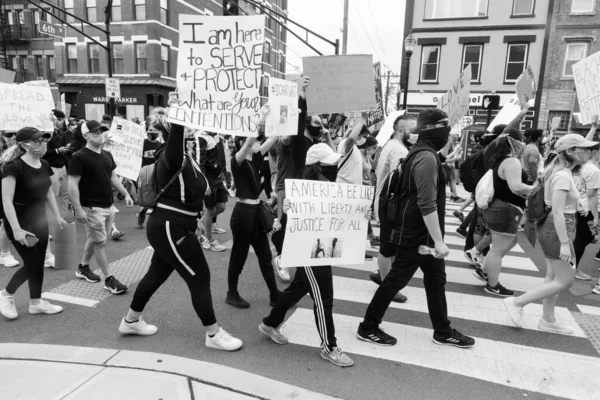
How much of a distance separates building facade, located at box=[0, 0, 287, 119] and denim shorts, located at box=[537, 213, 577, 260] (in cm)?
2351

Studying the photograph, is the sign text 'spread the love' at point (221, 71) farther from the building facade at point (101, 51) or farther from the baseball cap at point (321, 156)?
the building facade at point (101, 51)

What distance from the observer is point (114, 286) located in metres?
4.47

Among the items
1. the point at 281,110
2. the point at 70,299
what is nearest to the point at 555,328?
the point at 281,110

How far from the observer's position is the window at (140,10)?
27141mm

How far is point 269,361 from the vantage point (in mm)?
3225

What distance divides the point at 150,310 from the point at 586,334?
438 cm

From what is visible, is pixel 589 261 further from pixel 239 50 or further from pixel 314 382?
pixel 239 50

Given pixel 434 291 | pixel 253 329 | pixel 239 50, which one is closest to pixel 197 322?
pixel 253 329

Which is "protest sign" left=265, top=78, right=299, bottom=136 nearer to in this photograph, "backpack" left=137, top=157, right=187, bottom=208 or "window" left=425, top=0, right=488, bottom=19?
"backpack" left=137, top=157, right=187, bottom=208

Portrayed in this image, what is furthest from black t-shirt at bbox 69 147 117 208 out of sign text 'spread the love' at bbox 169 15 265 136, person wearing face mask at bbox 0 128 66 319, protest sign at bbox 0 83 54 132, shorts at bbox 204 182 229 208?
protest sign at bbox 0 83 54 132

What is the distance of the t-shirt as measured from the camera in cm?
349

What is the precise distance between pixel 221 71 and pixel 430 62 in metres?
23.9

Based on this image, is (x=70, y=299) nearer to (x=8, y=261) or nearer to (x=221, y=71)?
(x=8, y=261)

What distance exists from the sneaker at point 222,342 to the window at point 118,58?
29.8 meters
